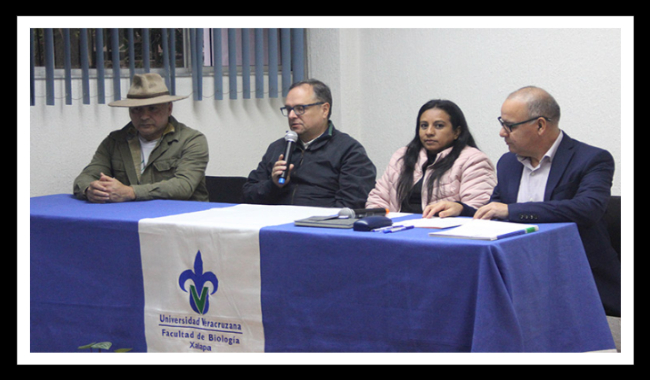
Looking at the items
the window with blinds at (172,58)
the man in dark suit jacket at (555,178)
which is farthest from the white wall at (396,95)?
the man in dark suit jacket at (555,178)

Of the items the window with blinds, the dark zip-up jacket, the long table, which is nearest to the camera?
the long table

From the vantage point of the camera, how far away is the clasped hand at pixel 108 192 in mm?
3254

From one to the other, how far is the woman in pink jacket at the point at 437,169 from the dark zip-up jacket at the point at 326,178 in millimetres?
197

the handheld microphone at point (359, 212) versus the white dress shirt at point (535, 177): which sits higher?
the white dress shirt at point (535, 177)

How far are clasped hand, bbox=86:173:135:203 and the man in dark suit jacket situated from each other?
1.45 m

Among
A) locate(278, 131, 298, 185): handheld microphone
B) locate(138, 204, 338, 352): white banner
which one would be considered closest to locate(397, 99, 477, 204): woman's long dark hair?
locate(278, 131, 298, 185): handheld microphone

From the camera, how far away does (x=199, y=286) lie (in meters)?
2.51

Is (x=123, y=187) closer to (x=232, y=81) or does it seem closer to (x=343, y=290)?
(x=343, y=290)

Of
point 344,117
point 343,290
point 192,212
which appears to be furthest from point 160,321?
point 344,117

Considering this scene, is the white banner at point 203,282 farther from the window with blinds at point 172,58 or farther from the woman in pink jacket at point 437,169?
the window with blinds at point 172,58

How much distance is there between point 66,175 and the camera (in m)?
4.32

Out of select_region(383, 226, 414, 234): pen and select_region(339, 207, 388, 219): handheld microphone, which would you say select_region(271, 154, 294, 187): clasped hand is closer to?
select_region(339, 207, 388, 219): handheld microphone

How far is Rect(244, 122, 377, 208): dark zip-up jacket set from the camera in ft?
11.4

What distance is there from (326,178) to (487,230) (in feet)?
4.81
